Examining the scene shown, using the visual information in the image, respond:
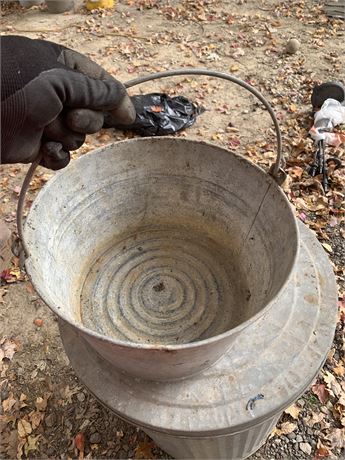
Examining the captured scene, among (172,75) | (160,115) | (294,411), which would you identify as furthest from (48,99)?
(160,115)

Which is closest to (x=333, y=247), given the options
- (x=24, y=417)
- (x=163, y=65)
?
(x=24, y=417)

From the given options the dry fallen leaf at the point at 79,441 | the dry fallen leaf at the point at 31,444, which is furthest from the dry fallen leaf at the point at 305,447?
the dry fallen leaf at the point at 31,444

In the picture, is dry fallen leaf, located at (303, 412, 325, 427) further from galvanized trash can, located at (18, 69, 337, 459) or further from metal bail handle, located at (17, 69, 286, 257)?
metal bail handle, located at (17, 69, 286, 257)

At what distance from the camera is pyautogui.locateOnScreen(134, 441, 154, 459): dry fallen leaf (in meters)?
2.56

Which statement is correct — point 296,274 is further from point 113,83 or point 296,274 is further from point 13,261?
point 13,261

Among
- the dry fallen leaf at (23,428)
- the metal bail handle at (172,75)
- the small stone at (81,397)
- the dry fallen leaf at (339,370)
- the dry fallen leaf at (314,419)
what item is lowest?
the dry fallen leaf at (23,428)

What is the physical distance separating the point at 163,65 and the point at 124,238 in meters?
3.80

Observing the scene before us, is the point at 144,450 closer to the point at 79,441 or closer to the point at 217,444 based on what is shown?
the point at 79,441

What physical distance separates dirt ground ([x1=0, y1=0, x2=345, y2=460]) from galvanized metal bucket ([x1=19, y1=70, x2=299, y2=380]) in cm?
92

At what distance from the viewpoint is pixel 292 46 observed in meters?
5.52

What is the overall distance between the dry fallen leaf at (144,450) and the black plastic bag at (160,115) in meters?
3.06

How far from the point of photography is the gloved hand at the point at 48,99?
1583mm

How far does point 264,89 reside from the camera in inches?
202

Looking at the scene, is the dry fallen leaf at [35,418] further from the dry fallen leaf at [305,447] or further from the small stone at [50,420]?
the dry fallen leaf at [305,447]
